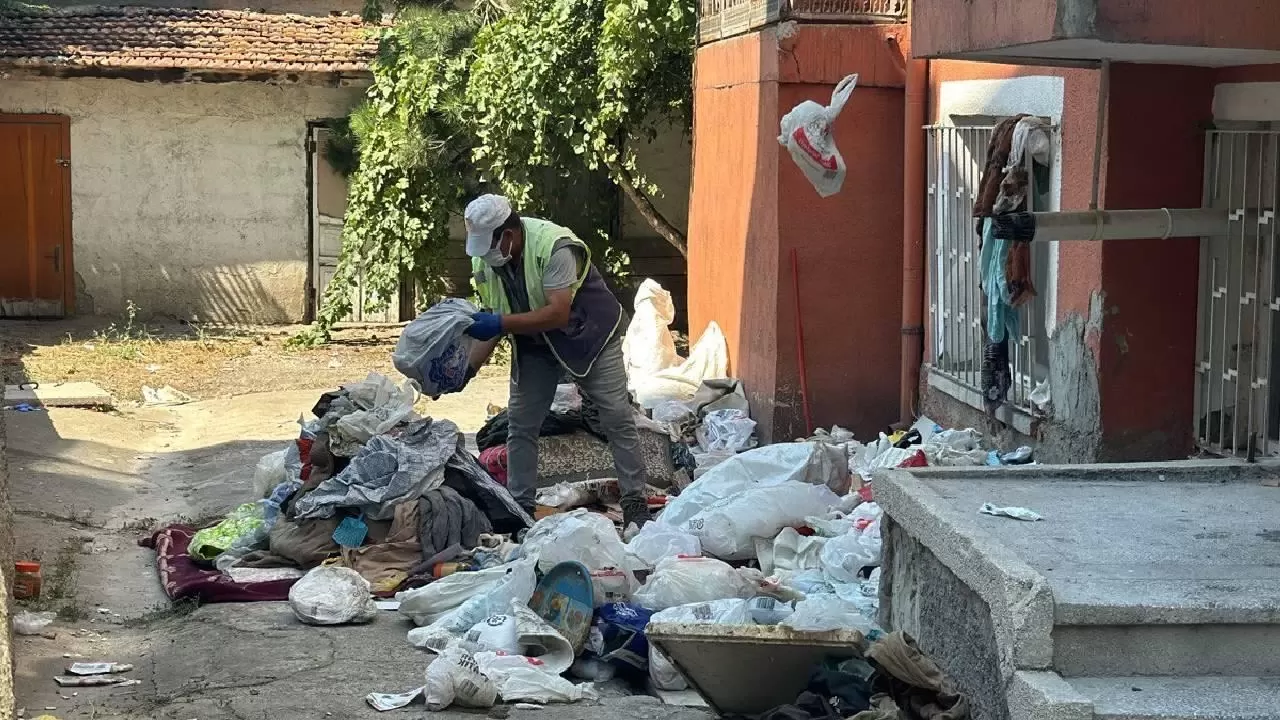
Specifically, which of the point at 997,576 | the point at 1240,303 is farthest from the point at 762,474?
the point at 997,576

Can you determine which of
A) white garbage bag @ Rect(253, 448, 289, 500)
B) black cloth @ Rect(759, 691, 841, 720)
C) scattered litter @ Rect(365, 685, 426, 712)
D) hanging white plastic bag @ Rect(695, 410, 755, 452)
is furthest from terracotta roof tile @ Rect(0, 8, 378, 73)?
black cloth @ Rect(759, 691, 841, 720)

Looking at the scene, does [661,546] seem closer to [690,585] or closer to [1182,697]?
[690,585]

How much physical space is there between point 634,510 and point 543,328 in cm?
111

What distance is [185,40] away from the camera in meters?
17.8

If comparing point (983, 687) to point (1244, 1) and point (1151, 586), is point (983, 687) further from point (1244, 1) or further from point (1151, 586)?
point (1244, 1)

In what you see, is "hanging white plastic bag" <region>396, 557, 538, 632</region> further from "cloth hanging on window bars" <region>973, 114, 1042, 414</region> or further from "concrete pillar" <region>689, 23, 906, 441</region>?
"concrete pillar" <region>689, 23, 906, 441</region>

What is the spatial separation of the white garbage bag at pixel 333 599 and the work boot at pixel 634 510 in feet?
5.50

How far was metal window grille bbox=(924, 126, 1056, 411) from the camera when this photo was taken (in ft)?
25.0

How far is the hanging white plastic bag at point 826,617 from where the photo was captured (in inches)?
211

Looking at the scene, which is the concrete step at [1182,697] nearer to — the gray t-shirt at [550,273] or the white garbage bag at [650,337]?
the gray t-shirt at [550,273]

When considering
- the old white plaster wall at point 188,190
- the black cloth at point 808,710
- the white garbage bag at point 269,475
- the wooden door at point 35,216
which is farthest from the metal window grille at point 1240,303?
the wooden door at point 35,216

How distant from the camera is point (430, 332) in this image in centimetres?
754

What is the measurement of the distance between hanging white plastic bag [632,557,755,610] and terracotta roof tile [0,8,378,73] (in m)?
11.9

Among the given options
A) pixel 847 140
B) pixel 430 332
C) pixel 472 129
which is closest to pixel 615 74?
pixel 472 129
